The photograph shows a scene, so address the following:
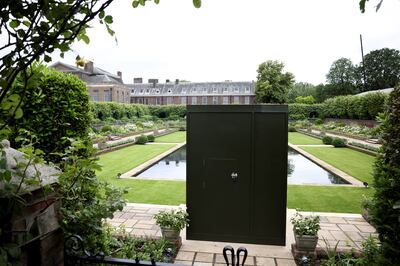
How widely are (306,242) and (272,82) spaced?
132 feet

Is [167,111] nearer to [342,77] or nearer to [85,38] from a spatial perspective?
[342,77]

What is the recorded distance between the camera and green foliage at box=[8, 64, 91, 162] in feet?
11.4

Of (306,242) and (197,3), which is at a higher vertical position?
(197,3)

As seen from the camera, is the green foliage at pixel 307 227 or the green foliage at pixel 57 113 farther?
the green foliage at pixel 307 227

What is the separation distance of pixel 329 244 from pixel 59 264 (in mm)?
3917

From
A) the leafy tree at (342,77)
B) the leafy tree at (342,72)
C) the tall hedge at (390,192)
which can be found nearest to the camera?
the tall hedge at (390,192)

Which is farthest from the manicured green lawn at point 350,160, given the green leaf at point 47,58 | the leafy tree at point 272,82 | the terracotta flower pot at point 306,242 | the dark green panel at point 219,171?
the leafy tree at point 272,82

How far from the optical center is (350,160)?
11.3m

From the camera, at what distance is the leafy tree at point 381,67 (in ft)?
157

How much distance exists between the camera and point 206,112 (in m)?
4.19

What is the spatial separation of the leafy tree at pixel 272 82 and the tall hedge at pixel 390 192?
38875 mm

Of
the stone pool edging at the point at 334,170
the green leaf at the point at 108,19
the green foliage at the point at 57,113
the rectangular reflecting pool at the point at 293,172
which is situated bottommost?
the rectangular reflecting pool at the point at 293,172

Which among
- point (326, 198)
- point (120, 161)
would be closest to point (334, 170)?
point (326, 198)

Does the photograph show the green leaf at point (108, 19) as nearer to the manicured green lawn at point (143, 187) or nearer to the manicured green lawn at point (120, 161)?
the manicured green lawn at point (143, 187)
